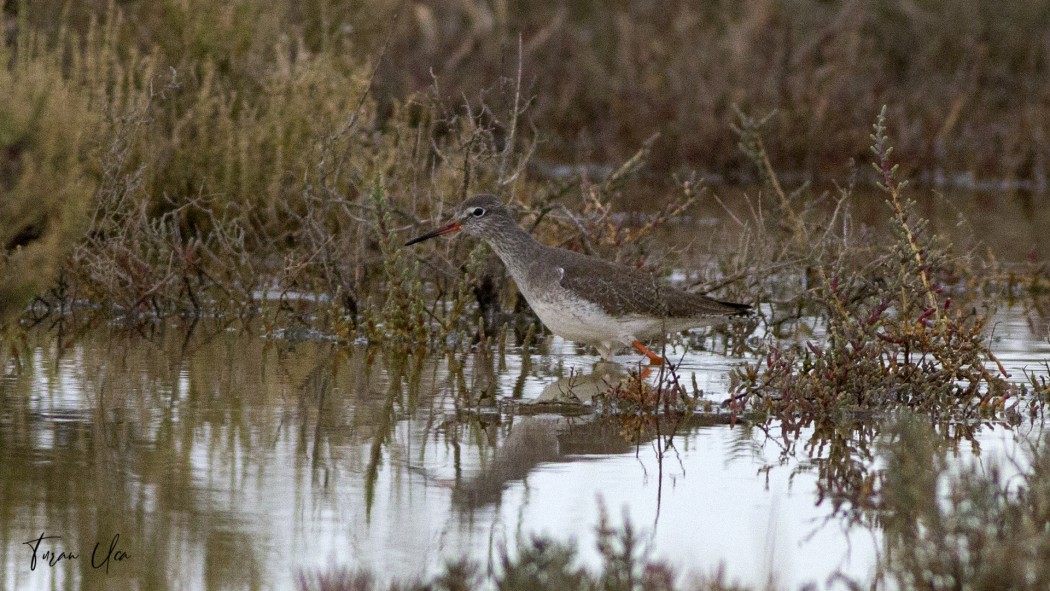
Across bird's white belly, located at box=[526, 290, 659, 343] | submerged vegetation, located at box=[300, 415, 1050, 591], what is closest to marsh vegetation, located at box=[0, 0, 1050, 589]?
submerged vegetation, located at box=[300, 415, 1050, 591]

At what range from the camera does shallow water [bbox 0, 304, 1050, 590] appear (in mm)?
4570

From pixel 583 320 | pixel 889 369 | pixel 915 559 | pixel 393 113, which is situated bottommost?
pixel 915 559

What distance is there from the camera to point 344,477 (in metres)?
5.43

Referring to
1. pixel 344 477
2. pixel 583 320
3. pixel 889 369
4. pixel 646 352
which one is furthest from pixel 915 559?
pixel 646 352

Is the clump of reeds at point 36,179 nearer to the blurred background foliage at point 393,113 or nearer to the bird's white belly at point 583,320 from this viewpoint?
the blurred background foliage at point 393,113

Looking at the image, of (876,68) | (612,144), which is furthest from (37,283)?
(876,68)

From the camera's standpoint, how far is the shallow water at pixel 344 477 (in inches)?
180

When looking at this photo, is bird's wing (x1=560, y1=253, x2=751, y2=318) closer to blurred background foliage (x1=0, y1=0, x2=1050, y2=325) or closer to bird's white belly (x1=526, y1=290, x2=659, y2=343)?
bird's white belly (x1=526, y1=290, x2=659, y2=343)

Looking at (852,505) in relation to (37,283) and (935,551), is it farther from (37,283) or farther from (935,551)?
(37,283)

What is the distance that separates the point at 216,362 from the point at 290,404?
3.45 feet

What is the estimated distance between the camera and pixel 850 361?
649 cm

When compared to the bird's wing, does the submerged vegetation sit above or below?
below

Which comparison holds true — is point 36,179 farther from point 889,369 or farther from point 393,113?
point 393,113

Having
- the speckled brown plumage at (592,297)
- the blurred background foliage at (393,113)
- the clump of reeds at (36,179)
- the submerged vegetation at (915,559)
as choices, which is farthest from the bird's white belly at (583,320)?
the submerged vegetation at (915,559)
